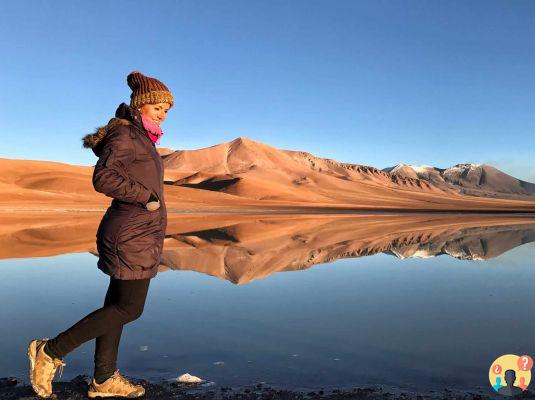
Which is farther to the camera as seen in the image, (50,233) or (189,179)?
(189,179)

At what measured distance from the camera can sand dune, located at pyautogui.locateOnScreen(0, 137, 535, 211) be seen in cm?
5312

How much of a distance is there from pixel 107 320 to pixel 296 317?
3.06 meters

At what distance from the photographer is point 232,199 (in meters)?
75.4

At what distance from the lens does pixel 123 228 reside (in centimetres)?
371

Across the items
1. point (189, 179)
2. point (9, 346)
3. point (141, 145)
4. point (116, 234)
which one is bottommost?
point (9, 346)

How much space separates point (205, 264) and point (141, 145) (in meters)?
7.63

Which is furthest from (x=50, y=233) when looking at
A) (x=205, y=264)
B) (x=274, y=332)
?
(x=274, y=332)

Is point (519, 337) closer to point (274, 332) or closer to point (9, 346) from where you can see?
point (274, 332)

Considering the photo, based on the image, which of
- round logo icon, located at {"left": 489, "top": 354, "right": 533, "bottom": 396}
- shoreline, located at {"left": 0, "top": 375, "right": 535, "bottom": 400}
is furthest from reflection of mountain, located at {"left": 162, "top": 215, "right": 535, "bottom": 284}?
round logo icon, located at {"left": 489, "top": 354, "right": 533, "bottom": 396}

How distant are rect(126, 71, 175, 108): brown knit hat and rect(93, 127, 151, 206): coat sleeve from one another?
12.8 inches

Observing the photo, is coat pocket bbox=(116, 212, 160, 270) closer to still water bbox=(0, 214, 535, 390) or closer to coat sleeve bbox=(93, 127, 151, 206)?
coat sleeve bbox=(93, 127, 151, 206)

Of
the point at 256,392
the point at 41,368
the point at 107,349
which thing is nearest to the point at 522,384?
the point at 256,392

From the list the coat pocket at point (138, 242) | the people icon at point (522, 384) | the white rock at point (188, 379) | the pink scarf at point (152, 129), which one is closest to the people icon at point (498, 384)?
the people icon at point (522, 384)

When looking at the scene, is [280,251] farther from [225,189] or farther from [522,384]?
[225,189]
